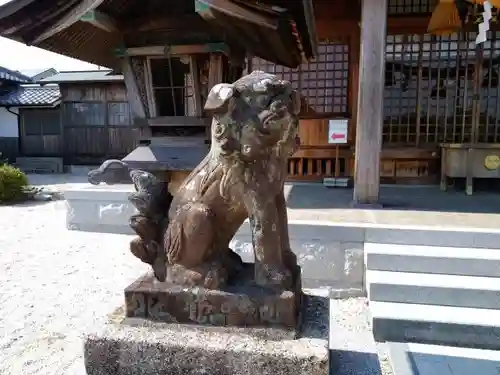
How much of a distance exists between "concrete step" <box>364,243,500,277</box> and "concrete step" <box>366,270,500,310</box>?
3.2 inches

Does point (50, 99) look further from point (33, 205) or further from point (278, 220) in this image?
point (278, 220)

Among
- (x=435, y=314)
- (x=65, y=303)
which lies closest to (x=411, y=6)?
(x=435, y=314)

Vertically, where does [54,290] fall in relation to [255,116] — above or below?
below

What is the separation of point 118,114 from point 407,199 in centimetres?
1327

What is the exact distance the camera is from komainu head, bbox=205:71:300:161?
1709 mm

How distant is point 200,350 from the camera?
1.75 metres

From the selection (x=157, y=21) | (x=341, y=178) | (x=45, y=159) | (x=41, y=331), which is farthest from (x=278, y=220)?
(x=45, y=159)

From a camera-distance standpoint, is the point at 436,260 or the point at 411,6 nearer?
the point at 436,260

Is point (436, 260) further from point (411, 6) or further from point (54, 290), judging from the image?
point (411, 6)

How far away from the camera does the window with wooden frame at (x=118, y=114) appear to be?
54.2 ft

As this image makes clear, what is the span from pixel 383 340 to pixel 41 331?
8.78 ft

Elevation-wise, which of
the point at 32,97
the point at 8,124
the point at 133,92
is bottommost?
the point at 133,92

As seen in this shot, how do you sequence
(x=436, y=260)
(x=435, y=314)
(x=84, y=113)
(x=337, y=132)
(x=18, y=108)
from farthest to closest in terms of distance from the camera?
(x=18, y=108), (x=84, y=113), (x=337, y=132), (x=436, y=260), (x=435, y=314)

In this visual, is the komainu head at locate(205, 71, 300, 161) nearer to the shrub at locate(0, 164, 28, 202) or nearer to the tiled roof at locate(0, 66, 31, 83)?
the shrub at locate(0, 164, 28, 202)
